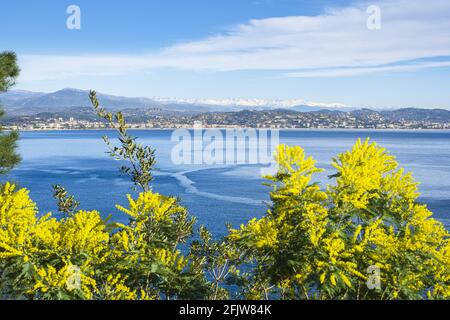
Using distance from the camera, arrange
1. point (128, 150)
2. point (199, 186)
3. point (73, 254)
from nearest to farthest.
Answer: point (73, 254) → point (128, 150) → point (199, 186)

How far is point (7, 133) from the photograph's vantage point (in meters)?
24.4

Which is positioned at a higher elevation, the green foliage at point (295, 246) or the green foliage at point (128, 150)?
the green foliage at point (128, 150)

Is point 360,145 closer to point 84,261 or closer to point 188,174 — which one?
point 84,261

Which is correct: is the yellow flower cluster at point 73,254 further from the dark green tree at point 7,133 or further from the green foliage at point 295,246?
the dark green tree at point 7,133

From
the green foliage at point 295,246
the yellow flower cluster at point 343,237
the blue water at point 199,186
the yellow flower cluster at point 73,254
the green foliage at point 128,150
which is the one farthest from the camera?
the blue water at point 199,186

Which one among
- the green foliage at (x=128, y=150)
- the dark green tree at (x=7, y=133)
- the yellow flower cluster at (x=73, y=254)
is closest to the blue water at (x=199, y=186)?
the dark green tree at (x=7, y=133)

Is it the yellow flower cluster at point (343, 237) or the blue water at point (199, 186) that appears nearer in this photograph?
the yellow flower cluster at point (343, 237)

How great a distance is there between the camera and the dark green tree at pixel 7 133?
72.8 feet

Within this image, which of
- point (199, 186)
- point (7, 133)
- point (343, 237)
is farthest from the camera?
point (199, 186)

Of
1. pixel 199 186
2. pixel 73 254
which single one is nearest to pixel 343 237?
pixel 73 254

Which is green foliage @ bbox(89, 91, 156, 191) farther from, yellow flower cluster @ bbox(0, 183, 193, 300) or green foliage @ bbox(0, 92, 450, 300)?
green foliage @ bbox(0, 92, 450, 300)

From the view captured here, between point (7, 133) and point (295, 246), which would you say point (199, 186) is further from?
point (295, 246)

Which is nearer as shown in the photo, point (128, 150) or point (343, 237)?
point (343, 237)
